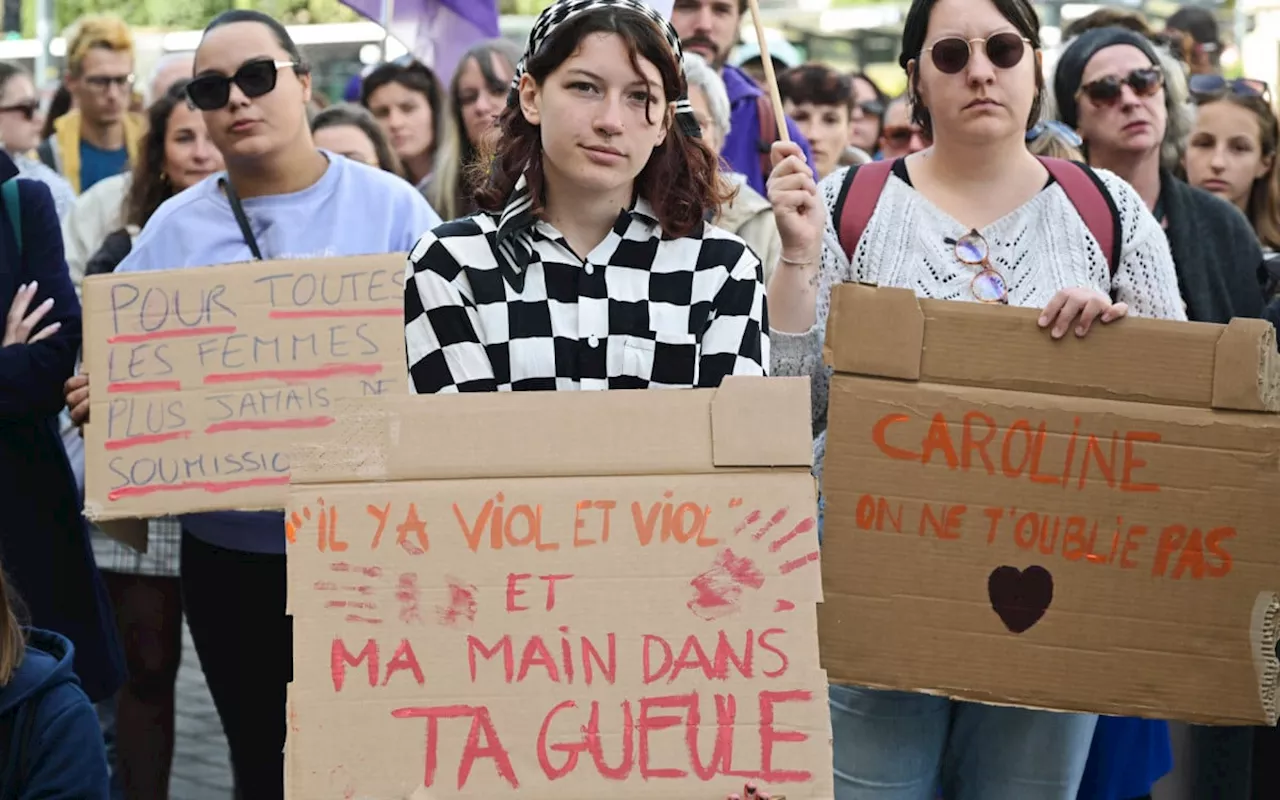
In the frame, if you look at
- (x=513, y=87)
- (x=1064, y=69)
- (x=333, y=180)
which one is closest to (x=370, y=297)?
(x=333, y=180)

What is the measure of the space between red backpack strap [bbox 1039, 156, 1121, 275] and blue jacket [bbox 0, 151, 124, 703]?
2249 millimetres

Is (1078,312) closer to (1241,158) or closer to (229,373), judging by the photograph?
(229,373)

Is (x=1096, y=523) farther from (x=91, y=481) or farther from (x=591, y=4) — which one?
(x=91, y=481)

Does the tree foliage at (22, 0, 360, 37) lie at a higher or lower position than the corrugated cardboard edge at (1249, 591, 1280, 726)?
higher

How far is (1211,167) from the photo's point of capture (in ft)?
18.8

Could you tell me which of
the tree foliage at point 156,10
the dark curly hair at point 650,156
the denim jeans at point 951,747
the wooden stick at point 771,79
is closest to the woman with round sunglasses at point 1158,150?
the denim jeans at point 951,747

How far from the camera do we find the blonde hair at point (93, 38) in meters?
8.20

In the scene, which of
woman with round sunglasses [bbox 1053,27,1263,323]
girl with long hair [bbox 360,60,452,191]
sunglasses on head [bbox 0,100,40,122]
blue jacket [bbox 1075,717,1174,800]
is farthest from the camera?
sunglasses on head [bbox 0,100,40,122]

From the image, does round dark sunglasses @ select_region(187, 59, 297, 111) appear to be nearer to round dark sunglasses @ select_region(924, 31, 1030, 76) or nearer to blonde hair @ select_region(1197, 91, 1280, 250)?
round dark sunglasses @ select_region(924, 31, 1030, 76)

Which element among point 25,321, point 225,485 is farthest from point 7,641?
point 25,321

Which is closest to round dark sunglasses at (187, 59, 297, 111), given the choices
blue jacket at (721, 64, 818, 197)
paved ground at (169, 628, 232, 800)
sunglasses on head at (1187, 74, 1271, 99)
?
blue jacket at (721, 64, 818, 197)

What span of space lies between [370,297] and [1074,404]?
156cm

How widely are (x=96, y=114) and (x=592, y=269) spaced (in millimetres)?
5832

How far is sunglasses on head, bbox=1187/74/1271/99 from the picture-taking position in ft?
19.9
